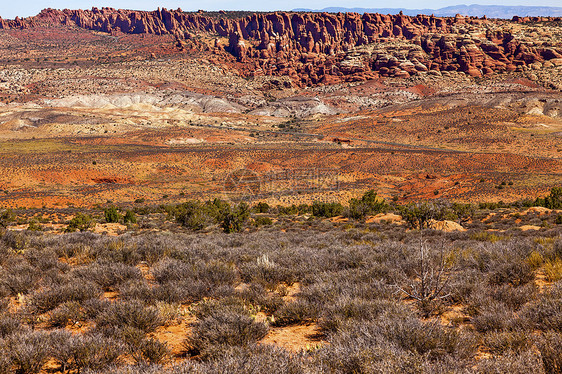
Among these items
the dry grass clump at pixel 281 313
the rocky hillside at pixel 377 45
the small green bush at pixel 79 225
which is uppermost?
the rocky hillside at pixel 377 45

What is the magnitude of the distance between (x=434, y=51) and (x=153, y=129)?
356 ft

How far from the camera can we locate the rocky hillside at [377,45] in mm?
119688

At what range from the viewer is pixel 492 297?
5.23 metres

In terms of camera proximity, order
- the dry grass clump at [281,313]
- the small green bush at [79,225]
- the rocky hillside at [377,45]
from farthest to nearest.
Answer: the rocky hillside at [377,45] → the small green bush at [79,225] → the dry grass clump at [281,313]

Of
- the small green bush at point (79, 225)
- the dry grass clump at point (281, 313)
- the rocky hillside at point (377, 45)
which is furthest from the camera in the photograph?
the rocky hillside at point (377, 45)

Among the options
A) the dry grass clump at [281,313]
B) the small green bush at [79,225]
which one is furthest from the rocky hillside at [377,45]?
the dry grass clump at [281,313]

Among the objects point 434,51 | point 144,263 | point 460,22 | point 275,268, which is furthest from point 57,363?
point 460,22

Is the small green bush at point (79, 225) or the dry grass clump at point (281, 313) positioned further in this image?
the small green bush at point (79, 225)

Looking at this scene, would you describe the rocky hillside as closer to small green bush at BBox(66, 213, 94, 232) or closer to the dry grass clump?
small green bush at BBox(66, 213, 94, 232)

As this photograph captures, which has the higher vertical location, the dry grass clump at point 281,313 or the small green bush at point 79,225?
the dry grass clump at point 281,313

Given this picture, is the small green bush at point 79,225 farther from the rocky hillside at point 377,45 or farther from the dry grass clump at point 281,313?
the rocky hillside at point 377,45

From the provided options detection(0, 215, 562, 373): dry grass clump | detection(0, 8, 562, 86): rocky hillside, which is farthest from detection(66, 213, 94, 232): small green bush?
detection(0, 8, 562, 86): rocky hillside

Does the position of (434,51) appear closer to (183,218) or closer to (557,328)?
(183,218)

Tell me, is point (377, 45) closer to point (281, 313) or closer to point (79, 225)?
point (79, 225)
